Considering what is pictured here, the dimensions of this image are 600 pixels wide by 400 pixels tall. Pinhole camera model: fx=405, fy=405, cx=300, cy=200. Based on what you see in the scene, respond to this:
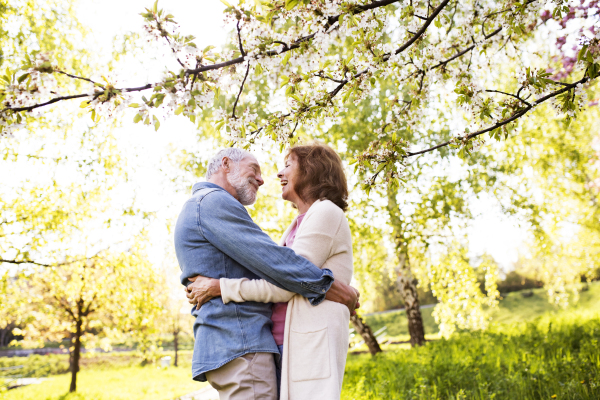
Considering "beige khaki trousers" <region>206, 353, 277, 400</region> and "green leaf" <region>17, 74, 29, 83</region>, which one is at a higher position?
"green leaf" <region>17, 74, 29, 83</region>

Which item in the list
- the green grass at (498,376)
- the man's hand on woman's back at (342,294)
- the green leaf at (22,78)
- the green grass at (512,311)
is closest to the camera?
the green leaf at (22,78)

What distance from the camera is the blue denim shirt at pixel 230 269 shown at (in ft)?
5.55

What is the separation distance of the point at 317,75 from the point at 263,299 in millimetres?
1527

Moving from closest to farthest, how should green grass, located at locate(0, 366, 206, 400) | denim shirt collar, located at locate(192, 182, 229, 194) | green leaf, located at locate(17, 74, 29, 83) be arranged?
1. green leaf, located at locate(17, 74, 29, 83)
2. denim shirt collar, located at locate(192, 182, 229, 194)
3. green grass, located at locate(0, 366, 206, 400)

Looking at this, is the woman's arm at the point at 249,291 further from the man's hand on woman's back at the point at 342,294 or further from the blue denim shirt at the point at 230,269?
the man's hand on woman's back at the point at 342,294

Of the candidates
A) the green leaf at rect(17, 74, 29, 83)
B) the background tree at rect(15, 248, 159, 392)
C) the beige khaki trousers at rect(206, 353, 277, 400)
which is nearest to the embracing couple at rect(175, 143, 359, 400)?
the beige khaki trousers at rect(206, 353, 277, 400)

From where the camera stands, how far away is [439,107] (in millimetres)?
8812

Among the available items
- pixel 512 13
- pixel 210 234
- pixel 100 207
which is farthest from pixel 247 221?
pixel 100 207

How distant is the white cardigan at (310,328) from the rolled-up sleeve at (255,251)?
0.07 metres

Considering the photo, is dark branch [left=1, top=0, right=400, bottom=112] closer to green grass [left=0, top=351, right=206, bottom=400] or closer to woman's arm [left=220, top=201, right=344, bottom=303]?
woman's arm [left=220, top=201, right=344, bottom=303]

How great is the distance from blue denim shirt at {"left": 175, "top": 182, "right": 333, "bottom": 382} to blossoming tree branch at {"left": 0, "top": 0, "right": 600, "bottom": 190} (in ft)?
1.51

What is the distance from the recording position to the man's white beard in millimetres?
2123

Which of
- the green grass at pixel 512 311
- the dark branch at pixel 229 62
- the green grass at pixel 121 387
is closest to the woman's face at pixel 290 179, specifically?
the dark branch at pixel 229 62

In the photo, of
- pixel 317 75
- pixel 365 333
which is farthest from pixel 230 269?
pixel 365 333
